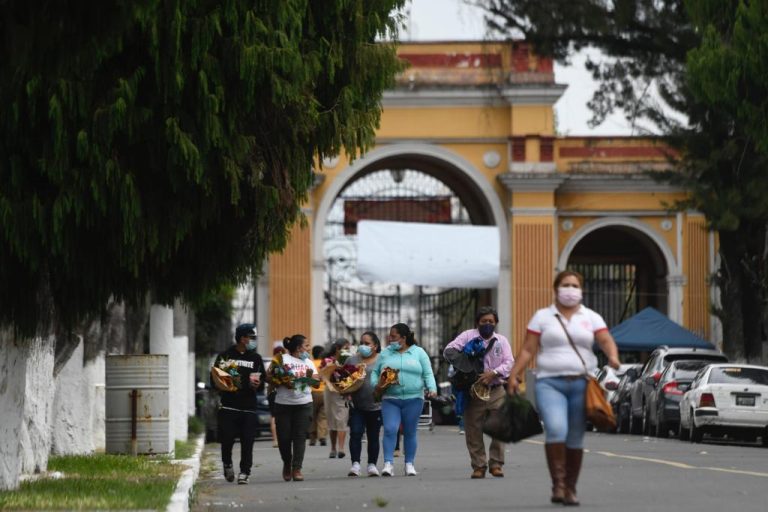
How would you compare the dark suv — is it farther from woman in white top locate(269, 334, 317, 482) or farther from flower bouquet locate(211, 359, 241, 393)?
flower bouquet locate(211, 359, 241, 393)

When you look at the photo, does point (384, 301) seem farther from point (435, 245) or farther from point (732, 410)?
point (732, 410)

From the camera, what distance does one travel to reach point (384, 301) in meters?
54.5

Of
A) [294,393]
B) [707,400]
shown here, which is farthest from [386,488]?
[707,400]

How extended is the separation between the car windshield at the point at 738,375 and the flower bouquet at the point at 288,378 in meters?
12.2

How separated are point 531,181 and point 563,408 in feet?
127

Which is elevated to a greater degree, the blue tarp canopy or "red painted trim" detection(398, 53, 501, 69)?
"red painted trim" detection(398, 53, 501, 69)

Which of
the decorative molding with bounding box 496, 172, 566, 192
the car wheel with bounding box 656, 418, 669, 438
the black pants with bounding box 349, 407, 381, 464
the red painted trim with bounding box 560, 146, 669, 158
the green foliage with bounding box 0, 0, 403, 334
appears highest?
the red painted trim with bounding box 560, 146, 669, 158

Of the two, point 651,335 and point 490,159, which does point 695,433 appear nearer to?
point 651,335

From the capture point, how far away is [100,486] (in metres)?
16.0

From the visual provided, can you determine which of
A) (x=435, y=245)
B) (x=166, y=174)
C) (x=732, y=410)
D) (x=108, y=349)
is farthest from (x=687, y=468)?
(x=435, y=245)

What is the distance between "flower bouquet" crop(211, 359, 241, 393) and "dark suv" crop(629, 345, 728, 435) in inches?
664

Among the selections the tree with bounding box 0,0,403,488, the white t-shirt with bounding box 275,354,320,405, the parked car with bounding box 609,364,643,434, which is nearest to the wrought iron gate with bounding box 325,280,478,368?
the parked car with bounding box 609,364,643,434

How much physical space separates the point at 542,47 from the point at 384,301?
61.0 ft

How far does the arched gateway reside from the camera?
2039 inches
